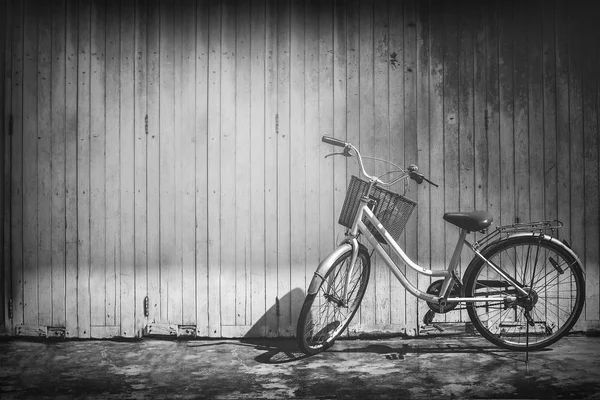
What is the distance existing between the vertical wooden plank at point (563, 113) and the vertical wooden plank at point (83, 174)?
13.8ft

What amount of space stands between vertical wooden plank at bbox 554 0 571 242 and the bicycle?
16.7 inches

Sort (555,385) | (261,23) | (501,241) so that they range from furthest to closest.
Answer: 1. (261,23)
2. (501,241)
3. (555,385)

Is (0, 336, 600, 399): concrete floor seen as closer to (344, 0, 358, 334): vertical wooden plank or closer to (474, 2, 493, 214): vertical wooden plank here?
(474, 2, 493, 214): vertical wooden plank

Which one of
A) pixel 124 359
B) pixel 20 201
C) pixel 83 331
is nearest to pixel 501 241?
pixel 124 359

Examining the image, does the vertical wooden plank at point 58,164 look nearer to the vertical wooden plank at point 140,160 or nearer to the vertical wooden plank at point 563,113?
the vertical wooden plank at point 140,160

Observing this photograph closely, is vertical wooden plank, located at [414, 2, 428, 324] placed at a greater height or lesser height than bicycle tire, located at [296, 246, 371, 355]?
greater

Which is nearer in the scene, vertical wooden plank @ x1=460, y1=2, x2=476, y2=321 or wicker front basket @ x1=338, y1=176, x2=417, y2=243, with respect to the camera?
wicker front basket @ x1=338, y1=176, x2=417, y2=243

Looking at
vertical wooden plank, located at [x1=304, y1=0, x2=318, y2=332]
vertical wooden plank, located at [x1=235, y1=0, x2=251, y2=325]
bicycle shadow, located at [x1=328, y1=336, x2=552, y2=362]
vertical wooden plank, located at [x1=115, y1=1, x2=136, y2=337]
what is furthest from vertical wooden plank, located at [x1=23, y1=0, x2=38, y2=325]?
bicycle shadow, located at [x1=328, y1=336, x2=552, y2=362]

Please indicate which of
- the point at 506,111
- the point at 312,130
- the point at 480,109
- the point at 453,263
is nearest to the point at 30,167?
the point at 312,130

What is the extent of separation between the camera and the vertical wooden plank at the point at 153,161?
5258 millimetres

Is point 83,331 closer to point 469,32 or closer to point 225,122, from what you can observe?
point 225,122

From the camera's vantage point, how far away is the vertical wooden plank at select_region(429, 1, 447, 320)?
5.28 meters

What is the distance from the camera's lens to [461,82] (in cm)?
529

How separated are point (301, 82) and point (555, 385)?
3.15 metres
